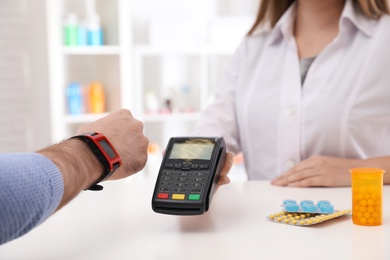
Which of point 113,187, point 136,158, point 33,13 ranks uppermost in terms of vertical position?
point 33,13

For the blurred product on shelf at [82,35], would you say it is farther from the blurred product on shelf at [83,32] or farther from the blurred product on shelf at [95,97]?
the blurred product on shelf at [95,97]

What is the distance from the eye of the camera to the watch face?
0.90 m

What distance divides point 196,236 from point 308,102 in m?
0.72

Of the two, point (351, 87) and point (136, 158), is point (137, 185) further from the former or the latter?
point (351, 87)

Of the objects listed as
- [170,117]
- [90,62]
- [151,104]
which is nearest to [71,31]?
[90,62]

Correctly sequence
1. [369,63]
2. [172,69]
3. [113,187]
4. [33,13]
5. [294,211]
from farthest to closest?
[172,69] < [33,13] < [369,63] < [113,187] < [294,211]

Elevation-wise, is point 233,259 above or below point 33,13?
below

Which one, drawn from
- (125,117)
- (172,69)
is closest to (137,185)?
(125,117)

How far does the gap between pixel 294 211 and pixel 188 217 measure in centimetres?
19

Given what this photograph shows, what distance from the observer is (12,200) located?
70 centimetres

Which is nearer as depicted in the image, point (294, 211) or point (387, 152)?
point (294, 211)

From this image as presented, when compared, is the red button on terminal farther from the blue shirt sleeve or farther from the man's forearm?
the blue shirt sleeve

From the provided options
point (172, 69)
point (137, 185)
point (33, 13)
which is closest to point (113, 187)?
point (137, 185)

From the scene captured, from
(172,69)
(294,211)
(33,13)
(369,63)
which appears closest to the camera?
(294,211)
